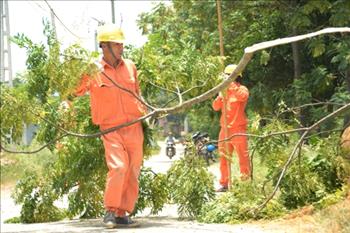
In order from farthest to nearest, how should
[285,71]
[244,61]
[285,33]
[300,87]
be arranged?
[285,71]
[285,33]
[300,87]
[244,61]

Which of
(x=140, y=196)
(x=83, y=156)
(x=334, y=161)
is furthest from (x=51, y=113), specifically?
(x=334, y=161)

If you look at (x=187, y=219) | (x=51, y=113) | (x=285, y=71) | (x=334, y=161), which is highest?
(x=285, y=71)

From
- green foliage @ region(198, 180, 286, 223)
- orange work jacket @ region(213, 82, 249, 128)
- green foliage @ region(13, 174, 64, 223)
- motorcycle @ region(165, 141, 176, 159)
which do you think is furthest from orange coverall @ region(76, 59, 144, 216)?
motorcycle @ region(165, 141, 176, 159)

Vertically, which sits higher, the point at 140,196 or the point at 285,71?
the point at 285,71

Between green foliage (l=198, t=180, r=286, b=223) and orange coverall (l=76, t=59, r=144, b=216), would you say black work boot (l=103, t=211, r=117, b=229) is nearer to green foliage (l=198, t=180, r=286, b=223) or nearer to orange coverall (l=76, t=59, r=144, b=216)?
orange coverall (l=76, t=59, r=144, b=216)

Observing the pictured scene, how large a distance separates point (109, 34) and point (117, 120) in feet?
2.47

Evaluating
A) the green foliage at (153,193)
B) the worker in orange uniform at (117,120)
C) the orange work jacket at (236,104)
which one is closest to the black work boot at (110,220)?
the worker in orange uniform at (117,120)

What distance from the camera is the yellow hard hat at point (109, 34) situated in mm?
6266

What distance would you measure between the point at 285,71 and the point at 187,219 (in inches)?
272

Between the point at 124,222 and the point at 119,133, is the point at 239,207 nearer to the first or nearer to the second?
the point at 124,222

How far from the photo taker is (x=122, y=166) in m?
6.25

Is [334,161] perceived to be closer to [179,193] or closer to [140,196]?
[179,193]

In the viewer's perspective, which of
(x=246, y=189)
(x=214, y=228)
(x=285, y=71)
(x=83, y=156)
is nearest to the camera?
(x=214, y=228)

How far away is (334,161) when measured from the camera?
6.62 m
